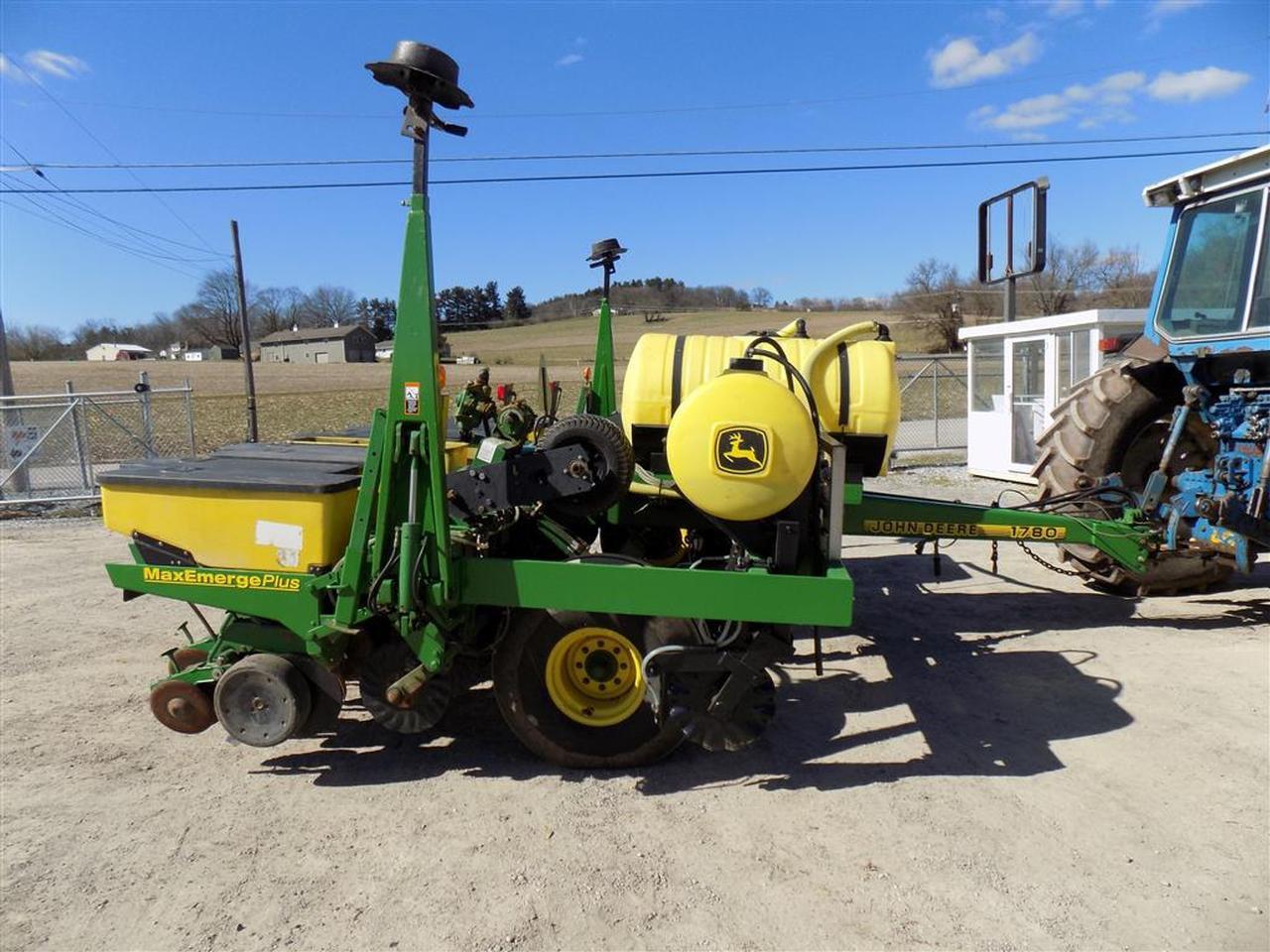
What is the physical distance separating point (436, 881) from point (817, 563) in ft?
6.34

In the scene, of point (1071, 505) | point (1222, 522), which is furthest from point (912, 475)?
point (1222, 522)

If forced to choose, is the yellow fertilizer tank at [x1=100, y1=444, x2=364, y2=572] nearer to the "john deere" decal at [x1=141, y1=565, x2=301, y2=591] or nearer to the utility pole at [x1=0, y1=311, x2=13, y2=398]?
the "john deere" decal at [x1=141, y1=565, x2=301, y2=591]

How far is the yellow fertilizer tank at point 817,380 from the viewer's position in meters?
3.73

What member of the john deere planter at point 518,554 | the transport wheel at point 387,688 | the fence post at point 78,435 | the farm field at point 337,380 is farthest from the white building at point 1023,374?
the fence post at point 78,435

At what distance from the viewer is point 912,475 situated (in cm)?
1257

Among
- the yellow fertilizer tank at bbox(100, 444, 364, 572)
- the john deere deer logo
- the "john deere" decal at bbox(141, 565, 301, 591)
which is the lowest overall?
the "john deere" decal at bbox(141, 565, 301, 591)

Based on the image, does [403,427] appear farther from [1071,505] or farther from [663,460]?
[1071,505]

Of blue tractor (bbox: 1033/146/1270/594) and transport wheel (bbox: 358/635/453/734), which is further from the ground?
blue tractor (bbox: 1033/146/1270/594)

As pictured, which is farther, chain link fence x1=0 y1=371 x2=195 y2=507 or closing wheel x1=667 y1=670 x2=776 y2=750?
chain link fence x1=0 y1=371 x2=195 y2=507

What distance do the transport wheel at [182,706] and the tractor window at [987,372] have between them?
1171 cm

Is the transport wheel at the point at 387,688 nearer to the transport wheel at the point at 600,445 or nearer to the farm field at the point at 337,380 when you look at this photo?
the transport wheel at the point at 600,445

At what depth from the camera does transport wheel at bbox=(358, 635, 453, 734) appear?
353 cm

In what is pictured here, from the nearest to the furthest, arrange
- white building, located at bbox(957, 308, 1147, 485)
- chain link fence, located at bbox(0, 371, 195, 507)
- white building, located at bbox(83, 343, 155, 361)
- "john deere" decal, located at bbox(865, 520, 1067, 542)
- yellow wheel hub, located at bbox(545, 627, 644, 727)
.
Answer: yellow wheel hub, located at bbox(545, 627, 644, 727) < "john deere" decal, located at bbox(865, 520, 1067, 542) < white building, located at bbox(957, 308, 1147, 485) < chain link fence, located at bbox(0, 371, 195, 507) < white building, located at bbox(83, 343, 155, 361)

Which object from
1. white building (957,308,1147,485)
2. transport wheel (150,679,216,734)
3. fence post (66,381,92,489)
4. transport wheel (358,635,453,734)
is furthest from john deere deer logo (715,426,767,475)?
fence post (66,381,92,489)
